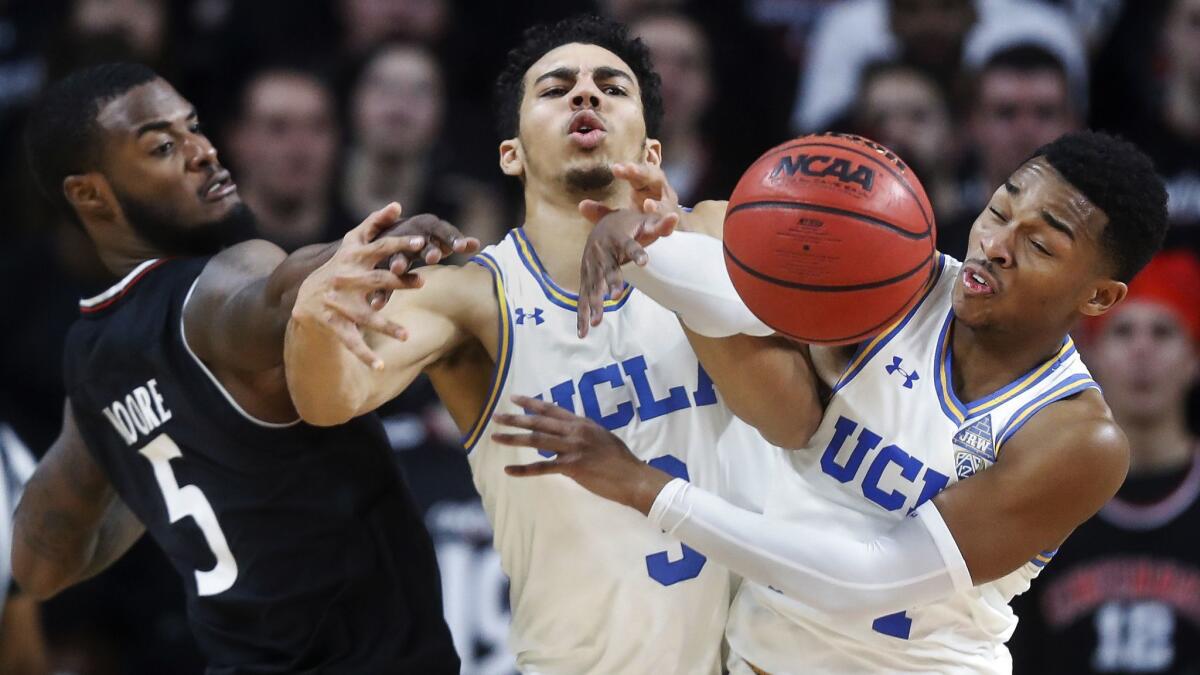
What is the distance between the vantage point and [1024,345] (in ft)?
13.7

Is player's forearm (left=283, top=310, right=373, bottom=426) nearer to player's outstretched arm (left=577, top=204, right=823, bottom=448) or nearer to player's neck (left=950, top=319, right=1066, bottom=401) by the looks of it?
player's outstretched arm (left=577, top=204, right=823, bottom=448)

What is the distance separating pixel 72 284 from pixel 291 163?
103cm

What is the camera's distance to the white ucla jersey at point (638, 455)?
4.45m

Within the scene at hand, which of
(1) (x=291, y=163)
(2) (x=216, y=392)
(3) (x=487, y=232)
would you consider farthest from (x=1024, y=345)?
(1) (x=291, y=163)

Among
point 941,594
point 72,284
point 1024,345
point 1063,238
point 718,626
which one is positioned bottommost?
point 72,284

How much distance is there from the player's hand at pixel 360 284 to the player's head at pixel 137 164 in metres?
0.99

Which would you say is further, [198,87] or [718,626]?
[198,87]

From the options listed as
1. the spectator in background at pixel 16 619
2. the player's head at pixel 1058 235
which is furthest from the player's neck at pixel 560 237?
the spectator in background at pixel 16 619

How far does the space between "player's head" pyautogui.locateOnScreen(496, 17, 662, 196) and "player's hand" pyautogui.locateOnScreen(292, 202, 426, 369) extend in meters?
0.79

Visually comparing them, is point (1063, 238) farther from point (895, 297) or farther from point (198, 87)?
point (198, 87)

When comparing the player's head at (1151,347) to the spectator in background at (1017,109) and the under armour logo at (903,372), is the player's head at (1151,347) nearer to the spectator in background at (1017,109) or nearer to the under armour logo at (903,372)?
the spectator in background at (1017,109)

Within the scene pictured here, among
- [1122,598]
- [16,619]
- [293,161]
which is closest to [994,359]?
[1122,598]

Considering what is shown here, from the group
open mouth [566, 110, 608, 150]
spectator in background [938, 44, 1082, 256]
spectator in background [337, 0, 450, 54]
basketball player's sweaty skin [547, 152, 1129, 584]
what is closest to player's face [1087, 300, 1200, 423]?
spectator in background [938, 44, 1082, 256]

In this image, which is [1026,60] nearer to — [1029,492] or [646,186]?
[1029,492]
